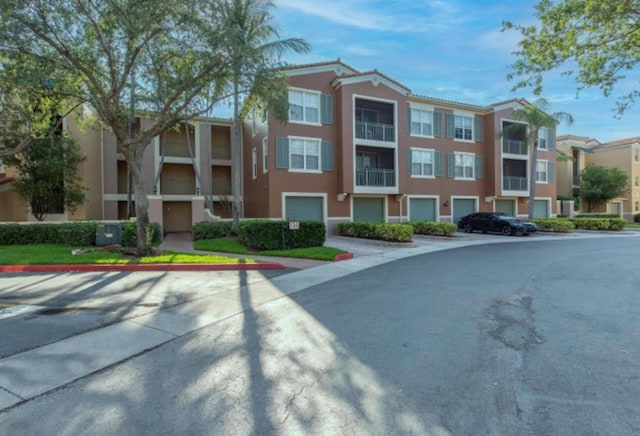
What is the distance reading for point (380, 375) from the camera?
3982 millimetres

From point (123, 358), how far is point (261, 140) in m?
19.9

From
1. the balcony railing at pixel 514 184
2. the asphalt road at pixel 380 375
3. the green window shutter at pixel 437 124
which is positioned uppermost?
the green window shutter at pixel 437 124

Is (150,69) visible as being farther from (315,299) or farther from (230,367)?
(230,367)

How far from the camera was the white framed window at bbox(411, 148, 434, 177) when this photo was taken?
1020 inches

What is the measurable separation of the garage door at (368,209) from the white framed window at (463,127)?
8.83 metres

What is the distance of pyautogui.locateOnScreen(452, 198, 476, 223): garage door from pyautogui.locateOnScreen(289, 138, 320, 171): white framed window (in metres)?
12.2

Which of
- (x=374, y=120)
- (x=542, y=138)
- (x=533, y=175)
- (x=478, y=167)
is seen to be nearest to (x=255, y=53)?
(x=374, y=120)

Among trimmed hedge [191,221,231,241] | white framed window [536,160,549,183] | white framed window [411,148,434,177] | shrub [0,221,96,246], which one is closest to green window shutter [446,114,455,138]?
white framed window [411,148,434,177]

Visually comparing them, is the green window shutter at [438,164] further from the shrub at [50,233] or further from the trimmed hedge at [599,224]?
the shrub at [50,233]

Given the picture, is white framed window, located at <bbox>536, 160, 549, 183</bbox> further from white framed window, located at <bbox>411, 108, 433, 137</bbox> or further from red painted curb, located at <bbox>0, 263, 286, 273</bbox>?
red painted curb, located at <bbox>0, 263, 286, 273</bbox>

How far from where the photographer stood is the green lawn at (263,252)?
13.1 meters

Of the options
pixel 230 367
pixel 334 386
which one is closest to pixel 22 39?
pixel 230 367

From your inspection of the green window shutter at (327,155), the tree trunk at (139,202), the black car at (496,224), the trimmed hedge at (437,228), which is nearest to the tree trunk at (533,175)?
the black car at (496,224)

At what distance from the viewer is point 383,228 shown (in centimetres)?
1828
